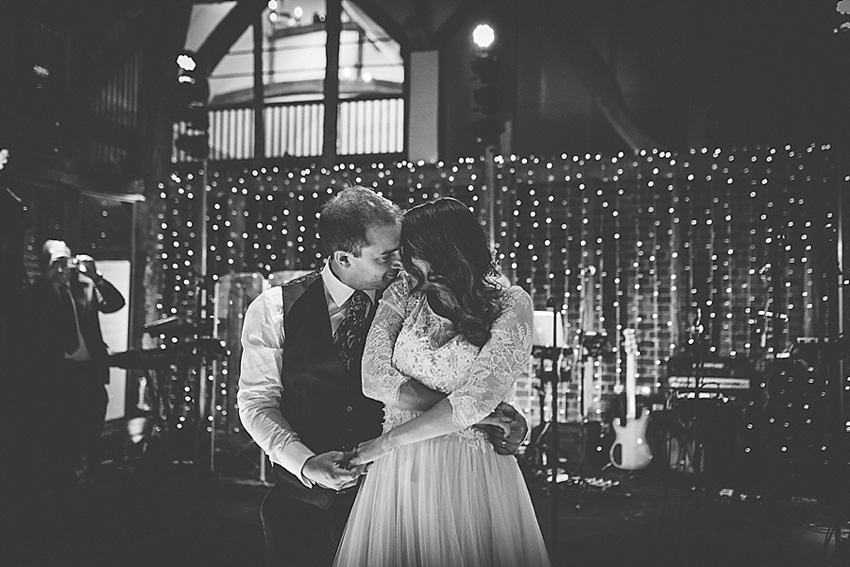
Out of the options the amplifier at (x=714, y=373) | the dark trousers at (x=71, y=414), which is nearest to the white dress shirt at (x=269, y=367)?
the dark trousers at (x=71, y=414)

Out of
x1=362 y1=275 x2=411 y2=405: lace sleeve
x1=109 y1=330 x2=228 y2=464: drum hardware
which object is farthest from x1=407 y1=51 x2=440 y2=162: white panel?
x1=362 y1=275 x2=411 y2=405: lace sleeve

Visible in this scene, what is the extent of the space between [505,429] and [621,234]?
20.1 feet

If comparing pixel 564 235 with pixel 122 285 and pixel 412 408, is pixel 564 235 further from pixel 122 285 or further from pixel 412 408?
pixel 412 408

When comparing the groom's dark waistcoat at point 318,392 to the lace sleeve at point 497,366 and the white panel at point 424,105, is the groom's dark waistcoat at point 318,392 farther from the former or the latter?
the white panel at point 424,105

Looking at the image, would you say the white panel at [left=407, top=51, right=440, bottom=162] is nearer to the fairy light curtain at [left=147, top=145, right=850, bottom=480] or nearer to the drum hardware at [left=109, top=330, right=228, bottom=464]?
the fairy light curtain at [left=147, top=145, right=850, bottom=480]

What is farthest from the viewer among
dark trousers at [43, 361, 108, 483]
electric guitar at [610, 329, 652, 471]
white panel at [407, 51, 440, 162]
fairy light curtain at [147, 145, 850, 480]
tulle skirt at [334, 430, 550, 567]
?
white panel at [407, 51, 440, 162]

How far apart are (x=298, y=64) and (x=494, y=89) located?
377 centimetres

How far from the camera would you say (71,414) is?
570 cm

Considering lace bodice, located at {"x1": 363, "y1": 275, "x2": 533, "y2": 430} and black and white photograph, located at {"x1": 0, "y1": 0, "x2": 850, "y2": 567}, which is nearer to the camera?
lace bodice, located at {"x1": 363, "y1": 275, "x2": 533, "y2": 430}

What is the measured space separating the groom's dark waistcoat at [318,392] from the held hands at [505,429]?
32 centimetres

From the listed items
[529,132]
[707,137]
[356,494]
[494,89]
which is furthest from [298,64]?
[356,494]

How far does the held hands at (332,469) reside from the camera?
1.80m

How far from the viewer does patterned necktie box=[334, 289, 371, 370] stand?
202cm

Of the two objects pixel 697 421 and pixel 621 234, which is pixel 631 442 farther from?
pixel 621 234
